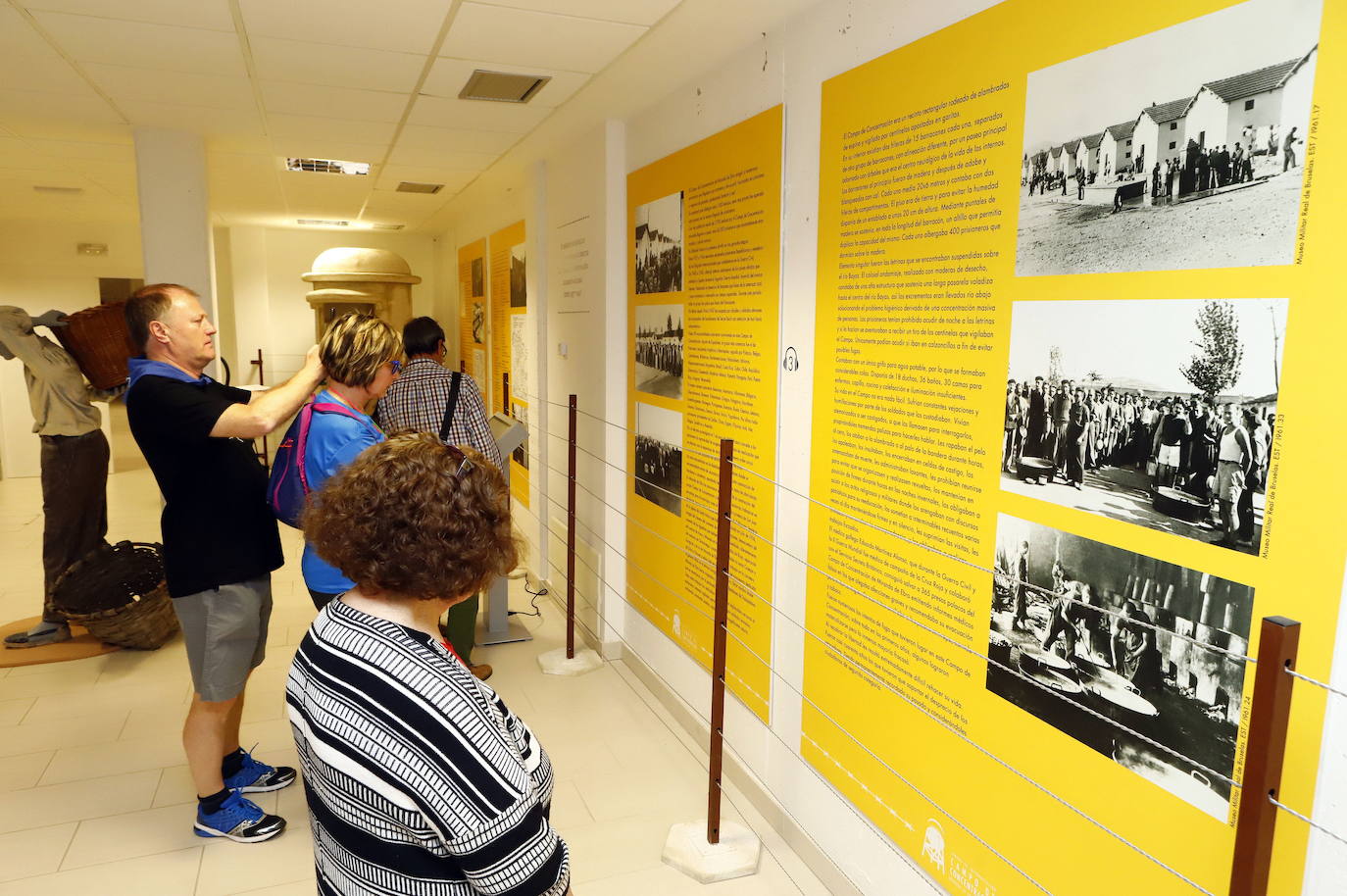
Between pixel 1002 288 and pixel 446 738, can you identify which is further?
pixel 1002 288

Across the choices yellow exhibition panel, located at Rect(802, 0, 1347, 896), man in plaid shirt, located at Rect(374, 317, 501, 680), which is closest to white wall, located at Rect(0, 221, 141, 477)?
man in plaid shirt, located at Rect(374, 317, 501, 680)

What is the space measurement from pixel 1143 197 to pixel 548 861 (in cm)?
145

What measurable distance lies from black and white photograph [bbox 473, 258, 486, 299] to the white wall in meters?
4.24

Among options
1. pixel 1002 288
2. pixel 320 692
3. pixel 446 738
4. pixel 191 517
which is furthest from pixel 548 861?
pixel 191 517

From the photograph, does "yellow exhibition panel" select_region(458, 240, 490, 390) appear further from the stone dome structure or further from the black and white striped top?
the black and white striped top

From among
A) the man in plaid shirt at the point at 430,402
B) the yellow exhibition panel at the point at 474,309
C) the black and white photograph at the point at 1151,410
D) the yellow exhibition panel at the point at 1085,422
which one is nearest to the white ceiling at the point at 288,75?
the man in plaid shirt at the point at 430,402

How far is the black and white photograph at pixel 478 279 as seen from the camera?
730cm

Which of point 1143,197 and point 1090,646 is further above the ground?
point 1143,197

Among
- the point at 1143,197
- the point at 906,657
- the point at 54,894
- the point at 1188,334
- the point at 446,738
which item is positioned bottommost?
the point at 54,894

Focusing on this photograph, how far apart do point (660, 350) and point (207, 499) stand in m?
1.83

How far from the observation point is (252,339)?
9531 millimetres

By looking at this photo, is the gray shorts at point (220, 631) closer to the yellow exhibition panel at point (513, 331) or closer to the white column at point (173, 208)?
the white column at point (173, 208)

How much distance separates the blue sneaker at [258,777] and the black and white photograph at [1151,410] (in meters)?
2.77

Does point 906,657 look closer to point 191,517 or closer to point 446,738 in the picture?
point 446,738
